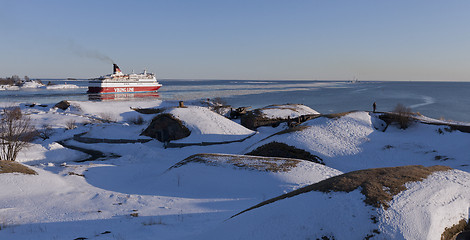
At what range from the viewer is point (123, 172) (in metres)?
19.6

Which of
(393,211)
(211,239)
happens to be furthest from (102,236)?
(393,211)

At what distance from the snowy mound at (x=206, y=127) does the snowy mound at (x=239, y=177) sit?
10539 mm

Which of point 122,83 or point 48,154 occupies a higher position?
point 122,83

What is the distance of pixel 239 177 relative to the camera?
613 inches

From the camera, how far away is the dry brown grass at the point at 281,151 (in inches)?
896

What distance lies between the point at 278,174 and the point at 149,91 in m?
115

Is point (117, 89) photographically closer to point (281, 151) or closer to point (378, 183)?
point (281, 151)

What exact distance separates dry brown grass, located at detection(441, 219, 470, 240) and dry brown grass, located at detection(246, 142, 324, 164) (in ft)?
52.1

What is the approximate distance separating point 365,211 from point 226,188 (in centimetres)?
919

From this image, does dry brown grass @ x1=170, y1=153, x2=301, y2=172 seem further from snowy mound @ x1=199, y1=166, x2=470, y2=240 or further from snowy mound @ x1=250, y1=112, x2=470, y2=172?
snowy mound @ x1=199, y1=166, x2=470, y2=240

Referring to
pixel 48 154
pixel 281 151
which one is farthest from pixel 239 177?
pixel 48 154

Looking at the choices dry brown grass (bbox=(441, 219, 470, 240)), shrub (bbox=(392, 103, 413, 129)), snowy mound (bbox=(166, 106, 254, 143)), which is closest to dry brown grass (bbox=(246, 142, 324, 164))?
snowy mound (bbox=(166, 106, 254, 143))

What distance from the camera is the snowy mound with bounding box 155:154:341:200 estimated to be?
1432cm

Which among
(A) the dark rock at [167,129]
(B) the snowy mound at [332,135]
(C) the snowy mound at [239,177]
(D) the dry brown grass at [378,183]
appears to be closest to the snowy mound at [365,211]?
(D) the dry brown grass at [378,183]
